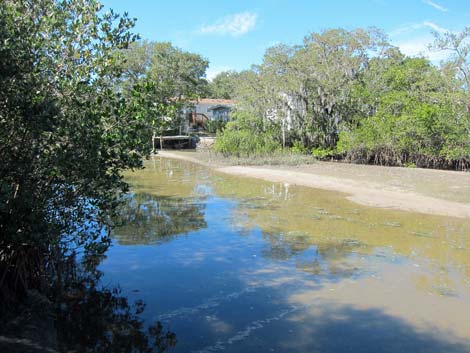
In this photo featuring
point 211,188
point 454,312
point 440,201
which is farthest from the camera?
point 211,188

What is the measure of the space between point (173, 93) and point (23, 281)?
42.2 m

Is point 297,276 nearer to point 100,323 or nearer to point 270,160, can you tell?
point 100,323

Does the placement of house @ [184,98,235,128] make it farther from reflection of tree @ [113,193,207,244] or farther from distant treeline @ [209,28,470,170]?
reflection of tree @ [113,193,207,244]

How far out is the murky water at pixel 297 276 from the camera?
589cm

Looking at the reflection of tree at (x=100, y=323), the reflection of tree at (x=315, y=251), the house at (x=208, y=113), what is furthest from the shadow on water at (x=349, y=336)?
Result: the house at (x=208, y=113)

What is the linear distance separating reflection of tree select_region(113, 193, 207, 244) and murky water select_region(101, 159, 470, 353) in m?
0.05

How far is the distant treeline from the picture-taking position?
23.8 meters

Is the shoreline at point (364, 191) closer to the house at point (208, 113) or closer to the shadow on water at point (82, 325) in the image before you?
the shadow on water at point (82, 325)

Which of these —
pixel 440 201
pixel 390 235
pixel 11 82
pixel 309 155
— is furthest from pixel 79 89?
pixel 309 155

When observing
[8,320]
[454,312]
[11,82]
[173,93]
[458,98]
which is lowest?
[454,312]

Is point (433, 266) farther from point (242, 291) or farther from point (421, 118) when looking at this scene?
point (421, 118)

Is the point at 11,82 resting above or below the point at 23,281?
above

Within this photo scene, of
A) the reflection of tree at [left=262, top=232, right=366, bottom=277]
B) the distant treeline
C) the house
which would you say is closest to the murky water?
the reflection of tree at [left=262, top=232, right=366, bottom=277]

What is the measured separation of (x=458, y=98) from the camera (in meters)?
23.1
